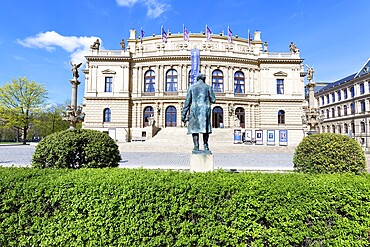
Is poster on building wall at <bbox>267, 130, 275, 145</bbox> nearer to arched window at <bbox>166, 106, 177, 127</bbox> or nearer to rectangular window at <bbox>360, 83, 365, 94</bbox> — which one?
arched window at <bbox>166, 106, 177, 127</bbox>

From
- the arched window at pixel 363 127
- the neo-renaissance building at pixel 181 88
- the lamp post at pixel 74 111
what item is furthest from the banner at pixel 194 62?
the arched window at pixel 363 127

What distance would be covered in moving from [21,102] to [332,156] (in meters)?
45.0

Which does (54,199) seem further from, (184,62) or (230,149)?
(184,62)

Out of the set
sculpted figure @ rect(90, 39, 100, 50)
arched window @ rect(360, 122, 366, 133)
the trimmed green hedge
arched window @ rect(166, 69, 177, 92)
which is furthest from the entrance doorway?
arched window @ rect(360, 122, 366, 133)

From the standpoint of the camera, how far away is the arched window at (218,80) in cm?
3691

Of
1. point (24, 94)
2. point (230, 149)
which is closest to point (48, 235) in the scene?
point (230, 149)

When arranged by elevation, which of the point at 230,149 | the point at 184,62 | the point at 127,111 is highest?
the point at 184,62

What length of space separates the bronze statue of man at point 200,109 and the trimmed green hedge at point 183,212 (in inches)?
126

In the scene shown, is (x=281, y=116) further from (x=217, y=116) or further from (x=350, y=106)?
(x=350, y=106)

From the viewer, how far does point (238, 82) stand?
37.5 m

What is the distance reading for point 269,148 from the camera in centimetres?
2152

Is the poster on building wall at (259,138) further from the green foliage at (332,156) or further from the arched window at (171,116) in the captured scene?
the green foliage at (332,156)

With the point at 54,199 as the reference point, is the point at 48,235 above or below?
below

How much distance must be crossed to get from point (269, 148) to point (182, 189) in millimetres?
20614
